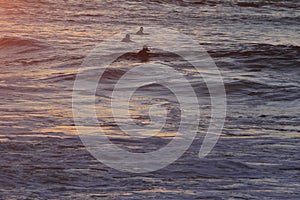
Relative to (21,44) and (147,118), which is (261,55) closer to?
(21,44)

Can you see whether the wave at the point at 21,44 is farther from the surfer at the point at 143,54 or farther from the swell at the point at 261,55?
the swell at the point at 261,55

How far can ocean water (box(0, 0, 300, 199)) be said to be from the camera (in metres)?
6.74

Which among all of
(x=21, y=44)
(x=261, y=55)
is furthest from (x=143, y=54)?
(x=21, y=44)

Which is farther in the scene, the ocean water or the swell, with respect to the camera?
the swell

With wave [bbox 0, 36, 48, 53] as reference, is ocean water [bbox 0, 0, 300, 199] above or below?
above

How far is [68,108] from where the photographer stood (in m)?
10.6

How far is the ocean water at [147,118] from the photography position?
6.74 metres

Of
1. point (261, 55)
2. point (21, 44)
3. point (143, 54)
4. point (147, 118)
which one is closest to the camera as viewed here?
point (147, 118)

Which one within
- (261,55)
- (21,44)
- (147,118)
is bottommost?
(21,44)

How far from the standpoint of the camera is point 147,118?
33.5 ft

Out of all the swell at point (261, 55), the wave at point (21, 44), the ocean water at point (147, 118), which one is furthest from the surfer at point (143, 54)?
the wave at point (21, 44)

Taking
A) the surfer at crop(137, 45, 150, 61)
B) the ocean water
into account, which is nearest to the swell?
the ocean water

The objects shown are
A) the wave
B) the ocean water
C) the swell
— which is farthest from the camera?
the wave

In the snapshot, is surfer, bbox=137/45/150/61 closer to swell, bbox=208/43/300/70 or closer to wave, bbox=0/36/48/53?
swell, bbox=208/43/300/70
